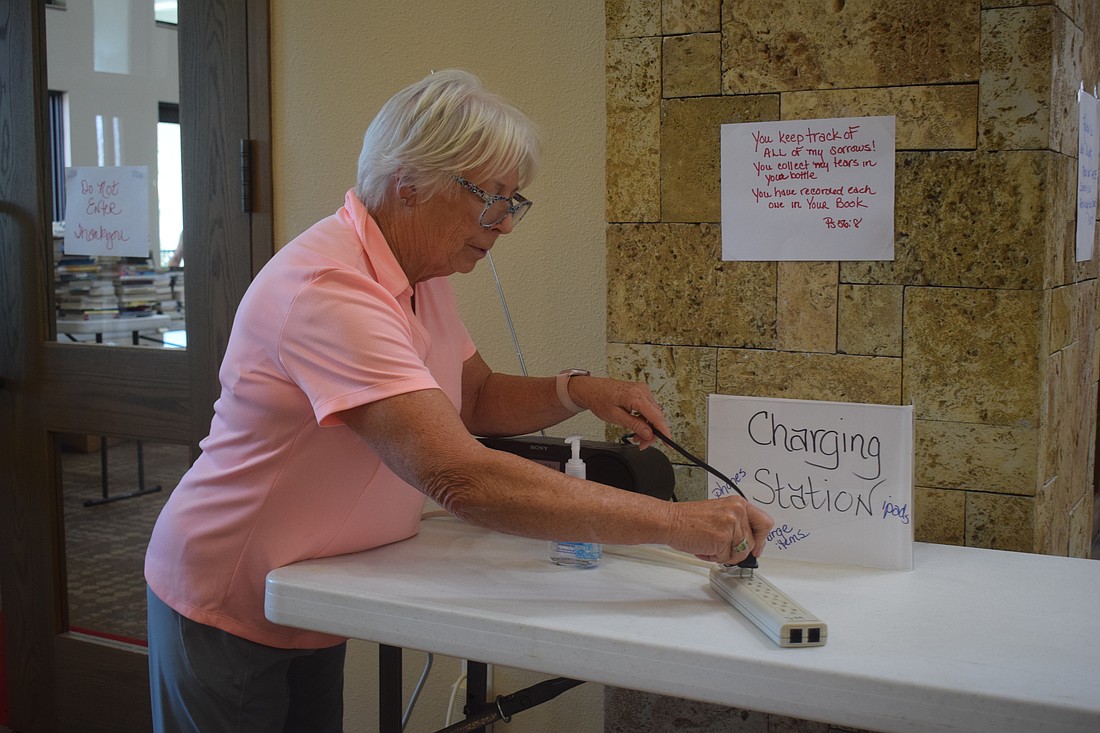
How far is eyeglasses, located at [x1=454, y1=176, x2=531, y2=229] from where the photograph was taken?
4.49ft

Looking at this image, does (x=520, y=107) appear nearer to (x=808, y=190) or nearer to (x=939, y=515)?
(x=808, y=190)

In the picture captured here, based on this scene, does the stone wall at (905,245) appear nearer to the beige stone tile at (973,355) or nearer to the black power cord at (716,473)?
the beige stone tile at (973,355)

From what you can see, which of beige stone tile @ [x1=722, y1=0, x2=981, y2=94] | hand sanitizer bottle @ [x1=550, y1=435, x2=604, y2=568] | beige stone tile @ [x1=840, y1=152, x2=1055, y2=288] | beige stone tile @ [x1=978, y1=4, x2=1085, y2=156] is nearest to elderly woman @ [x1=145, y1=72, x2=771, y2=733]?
hand sanitizer bottle @ [x1=550, y1=435, x2=604, y2=568]

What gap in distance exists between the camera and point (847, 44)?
1538 mm

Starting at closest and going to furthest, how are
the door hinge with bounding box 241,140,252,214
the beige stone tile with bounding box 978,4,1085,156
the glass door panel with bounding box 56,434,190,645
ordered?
the beige stone tile with bounding box 978,4,1085,156
the door hinge with bounding box 241,140,252,214
the glass door panel with bounding box 56,434,190,645

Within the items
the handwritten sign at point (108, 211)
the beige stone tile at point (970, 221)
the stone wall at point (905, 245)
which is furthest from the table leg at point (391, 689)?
the handwritten sign at point (108, 211)

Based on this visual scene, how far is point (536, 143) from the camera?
4.74 feet

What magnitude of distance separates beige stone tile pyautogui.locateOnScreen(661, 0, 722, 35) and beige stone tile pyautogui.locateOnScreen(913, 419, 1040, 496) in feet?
2.33

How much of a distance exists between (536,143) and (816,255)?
48 centimetres

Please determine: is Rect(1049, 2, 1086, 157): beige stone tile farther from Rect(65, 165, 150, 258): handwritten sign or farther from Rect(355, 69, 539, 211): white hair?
Rect(65, 165, 150, 258): handwritten sign

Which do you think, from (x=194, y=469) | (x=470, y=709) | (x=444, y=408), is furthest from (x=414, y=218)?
(x=470, y=709)

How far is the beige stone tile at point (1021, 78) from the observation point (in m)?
1.44

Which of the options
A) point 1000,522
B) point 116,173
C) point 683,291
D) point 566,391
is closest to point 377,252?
point 566,391

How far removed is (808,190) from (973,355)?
0.35 m
